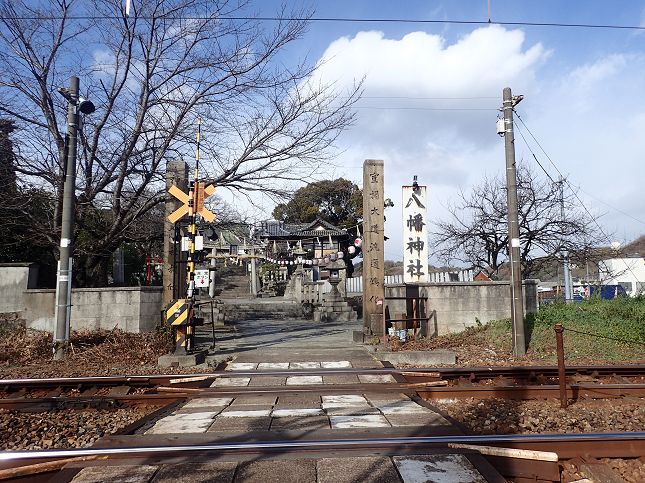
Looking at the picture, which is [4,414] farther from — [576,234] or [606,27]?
[576,234]

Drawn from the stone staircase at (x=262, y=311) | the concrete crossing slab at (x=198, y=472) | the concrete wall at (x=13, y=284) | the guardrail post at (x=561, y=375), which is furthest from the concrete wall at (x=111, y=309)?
the stone staircase at (x=262, y=311)

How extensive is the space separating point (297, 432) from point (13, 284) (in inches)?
412

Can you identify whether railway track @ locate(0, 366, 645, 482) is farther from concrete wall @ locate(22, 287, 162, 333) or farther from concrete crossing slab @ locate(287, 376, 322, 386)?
concrete wall @ locate(22, 287, 162, 333)

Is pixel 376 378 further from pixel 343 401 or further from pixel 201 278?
pixel 201 278

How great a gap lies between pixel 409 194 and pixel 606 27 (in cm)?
533

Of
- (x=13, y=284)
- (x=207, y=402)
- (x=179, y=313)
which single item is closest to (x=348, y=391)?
(x=207, y=402)

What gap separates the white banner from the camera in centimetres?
1127

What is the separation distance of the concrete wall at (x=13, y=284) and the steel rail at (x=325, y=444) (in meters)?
9.12

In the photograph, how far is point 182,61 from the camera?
12.3m

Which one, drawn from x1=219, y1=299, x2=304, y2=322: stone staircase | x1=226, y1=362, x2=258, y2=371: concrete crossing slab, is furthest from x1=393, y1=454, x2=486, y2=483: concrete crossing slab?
x1=219, y1=299, x2=304, y2=322: stone staircase

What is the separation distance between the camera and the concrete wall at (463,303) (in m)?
11.8

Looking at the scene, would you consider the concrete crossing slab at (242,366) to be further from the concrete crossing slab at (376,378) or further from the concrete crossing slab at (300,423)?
the concrete crossing slab at (300,423)

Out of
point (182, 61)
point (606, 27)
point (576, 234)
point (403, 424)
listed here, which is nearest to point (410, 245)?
point (606, 27)

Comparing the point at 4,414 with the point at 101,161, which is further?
the point at 101,161
